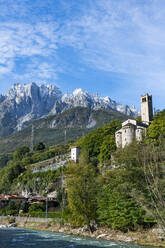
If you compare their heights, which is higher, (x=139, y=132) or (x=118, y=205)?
(x=139, y=132)

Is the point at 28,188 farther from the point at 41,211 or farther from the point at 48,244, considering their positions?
the point at 48,244

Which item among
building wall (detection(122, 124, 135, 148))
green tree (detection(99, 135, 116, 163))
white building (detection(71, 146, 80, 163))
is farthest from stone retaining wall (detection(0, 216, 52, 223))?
white building (detection(71, 146, 80, 163))

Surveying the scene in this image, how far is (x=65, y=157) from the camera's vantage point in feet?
320

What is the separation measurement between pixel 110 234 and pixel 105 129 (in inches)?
2279

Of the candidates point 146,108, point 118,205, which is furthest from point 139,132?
point 118,205

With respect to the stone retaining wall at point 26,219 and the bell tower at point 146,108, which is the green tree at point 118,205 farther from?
the bell tower at point 146,108

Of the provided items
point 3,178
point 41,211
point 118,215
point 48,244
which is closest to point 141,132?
point 41,211

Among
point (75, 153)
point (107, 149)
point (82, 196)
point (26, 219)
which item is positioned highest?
point (107, 149)

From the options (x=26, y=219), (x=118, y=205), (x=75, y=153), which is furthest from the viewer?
(x=75, y=153)

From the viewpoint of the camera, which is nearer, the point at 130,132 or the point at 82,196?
the point at 82,196

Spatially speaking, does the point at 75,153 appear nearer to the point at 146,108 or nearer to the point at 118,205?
the point at 146,108

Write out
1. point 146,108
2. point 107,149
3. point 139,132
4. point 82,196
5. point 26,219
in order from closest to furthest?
1. point 82,196
2. point 26,219
3. point 139,132
4. point 107,149
5. point 146,108

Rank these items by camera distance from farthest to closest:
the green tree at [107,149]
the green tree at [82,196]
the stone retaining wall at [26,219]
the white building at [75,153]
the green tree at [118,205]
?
the white building at [75,153] → the green tree at [107,149] → the stone retaining wall at [26,219] → the green tree at [82,196] → the green tree at [118,205]

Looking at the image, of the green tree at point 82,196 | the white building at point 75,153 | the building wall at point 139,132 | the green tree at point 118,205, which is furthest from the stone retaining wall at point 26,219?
the building wall at point 139,132
